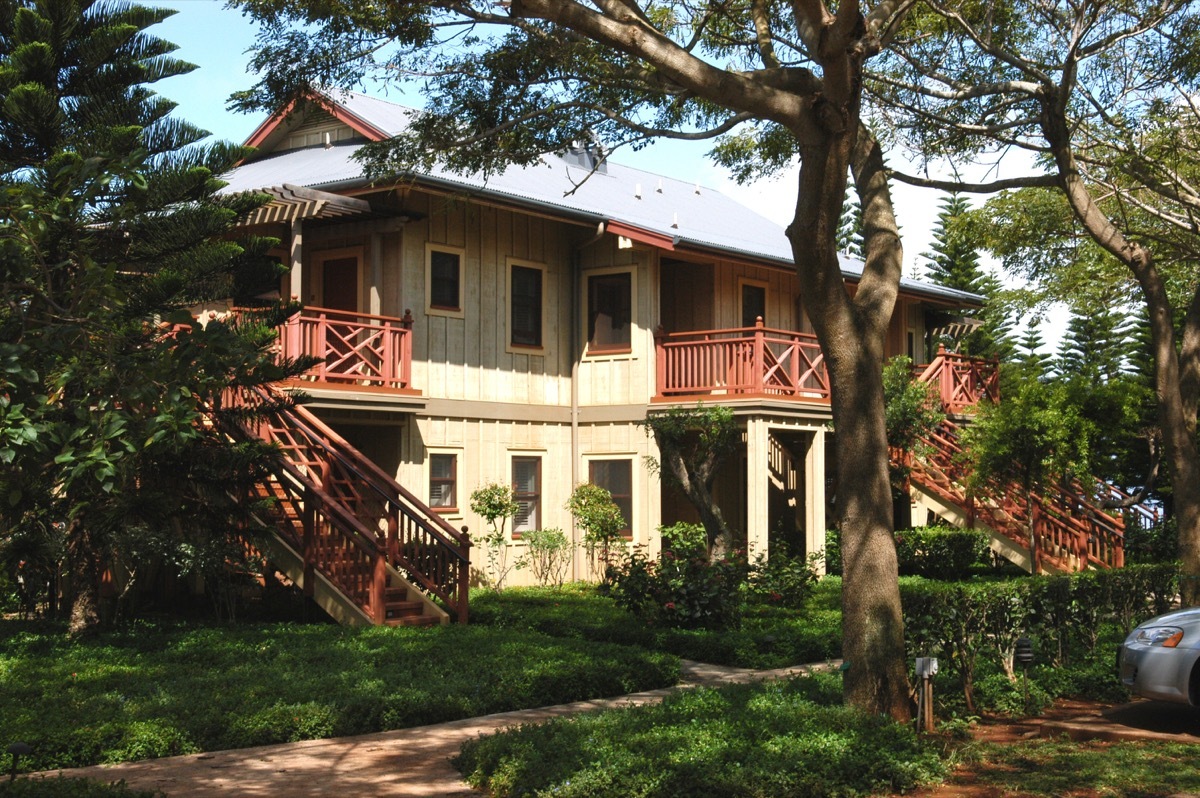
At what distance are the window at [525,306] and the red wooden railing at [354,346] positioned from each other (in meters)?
2.66

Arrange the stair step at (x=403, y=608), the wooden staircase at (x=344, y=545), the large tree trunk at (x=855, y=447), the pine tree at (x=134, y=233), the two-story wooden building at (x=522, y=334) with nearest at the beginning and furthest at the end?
the large tree trunk at (x=855, y=447)
the pine tree at (x=134, y=233)
the wooden staircase at (x=344, y=545)
the stair step at (x=403, y=608)
the two-story wooden building at (x=522, y=334)

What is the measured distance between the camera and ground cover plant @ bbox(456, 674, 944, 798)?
758 centimetres

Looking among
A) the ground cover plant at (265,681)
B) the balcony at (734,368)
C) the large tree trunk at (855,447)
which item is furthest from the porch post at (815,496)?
the large tree trunk at (855,447)

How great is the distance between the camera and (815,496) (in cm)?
2170

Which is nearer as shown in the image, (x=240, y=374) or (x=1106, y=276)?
(x=240, y=374)

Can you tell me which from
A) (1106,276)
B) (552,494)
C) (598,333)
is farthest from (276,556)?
(1106,276)

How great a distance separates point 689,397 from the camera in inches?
843

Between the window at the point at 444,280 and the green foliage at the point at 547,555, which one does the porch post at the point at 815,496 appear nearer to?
the green foliage at the point at 547,555

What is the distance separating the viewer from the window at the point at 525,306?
2166 cm

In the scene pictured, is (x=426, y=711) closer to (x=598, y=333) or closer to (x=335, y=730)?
(x=335, y=730)

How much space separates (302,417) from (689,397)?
701cm

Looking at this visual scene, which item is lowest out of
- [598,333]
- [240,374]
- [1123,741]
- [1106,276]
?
[1123,741]

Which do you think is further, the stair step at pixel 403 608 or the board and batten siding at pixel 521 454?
the board and batten siding at pixel 521 454

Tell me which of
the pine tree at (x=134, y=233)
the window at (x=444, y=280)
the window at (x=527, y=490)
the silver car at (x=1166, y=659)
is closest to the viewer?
the silver car at (x=1166, y=659)
